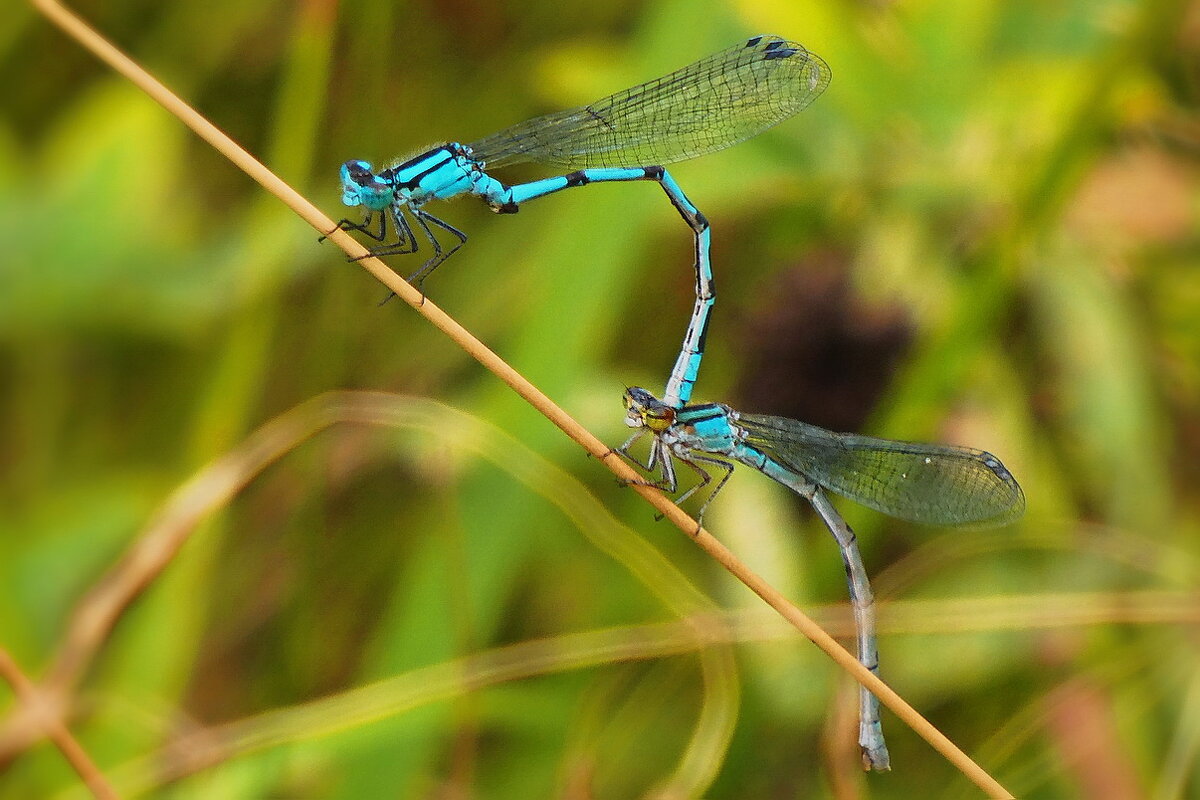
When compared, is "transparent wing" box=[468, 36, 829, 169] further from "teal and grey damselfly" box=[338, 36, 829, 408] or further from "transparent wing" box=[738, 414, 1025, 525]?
"transparent wing" box=[738, 414, 1025, 525]

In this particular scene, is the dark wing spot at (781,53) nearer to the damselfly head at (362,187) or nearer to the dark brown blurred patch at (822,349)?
the dark brown blurred patch at (822,349)

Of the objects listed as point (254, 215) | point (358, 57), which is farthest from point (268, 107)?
point (358, 57)

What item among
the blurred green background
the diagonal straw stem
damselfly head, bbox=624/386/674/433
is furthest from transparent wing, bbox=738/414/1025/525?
the diagonal straw stem

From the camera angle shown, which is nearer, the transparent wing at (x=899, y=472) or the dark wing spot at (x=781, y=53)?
the transparent wing at (x=899, y=472)

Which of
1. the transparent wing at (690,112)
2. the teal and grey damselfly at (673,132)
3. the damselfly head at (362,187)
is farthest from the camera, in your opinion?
the transparent wing at (690,112)

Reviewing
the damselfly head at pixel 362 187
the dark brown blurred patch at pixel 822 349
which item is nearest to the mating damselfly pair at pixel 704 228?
the damselfly head at pixel 362 187

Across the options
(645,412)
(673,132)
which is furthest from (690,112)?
(645,412)

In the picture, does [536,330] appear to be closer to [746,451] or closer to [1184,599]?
[746,451]

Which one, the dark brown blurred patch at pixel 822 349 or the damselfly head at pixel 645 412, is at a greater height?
the dark brown blurred patch at pixel 822 349
